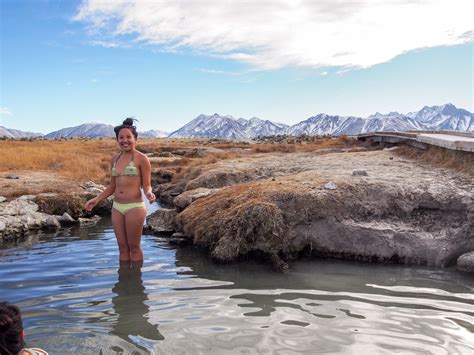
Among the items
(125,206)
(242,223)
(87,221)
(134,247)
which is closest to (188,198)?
(87,221)

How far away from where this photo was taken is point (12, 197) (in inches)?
644

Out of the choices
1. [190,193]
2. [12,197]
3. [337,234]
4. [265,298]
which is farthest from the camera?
[12,197]

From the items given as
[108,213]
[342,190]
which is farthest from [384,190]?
[108,213]

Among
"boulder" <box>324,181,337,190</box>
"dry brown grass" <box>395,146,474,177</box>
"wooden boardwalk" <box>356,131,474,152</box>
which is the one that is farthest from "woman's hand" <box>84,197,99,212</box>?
"wooden boardwalk" <box>356,131,474,152</box>

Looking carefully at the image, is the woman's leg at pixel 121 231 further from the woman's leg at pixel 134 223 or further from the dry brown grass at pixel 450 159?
the dry brown grass at pixel 450 159

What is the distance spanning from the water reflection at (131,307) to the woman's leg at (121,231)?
0.91 feet

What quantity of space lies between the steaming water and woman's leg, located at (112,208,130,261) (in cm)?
41

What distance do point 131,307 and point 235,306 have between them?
1596 millimetres

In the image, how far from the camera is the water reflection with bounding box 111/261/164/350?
18.2ft

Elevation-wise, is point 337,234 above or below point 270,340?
above

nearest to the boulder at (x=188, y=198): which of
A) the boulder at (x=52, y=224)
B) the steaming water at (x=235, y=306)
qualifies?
the boulder at (x=52, y=224)

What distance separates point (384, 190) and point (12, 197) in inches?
533

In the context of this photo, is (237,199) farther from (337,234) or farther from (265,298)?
(265,298)

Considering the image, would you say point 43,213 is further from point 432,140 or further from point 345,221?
point 432,140
